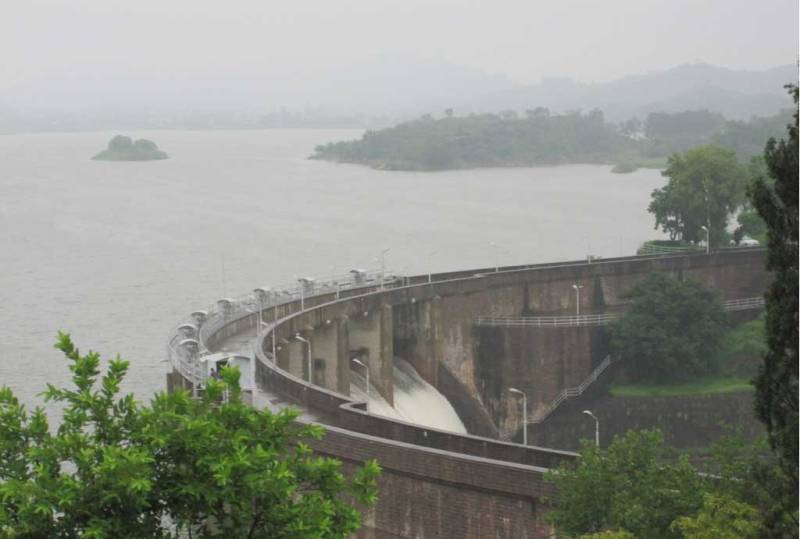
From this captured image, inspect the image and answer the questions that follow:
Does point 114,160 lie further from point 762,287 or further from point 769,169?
point 769,169

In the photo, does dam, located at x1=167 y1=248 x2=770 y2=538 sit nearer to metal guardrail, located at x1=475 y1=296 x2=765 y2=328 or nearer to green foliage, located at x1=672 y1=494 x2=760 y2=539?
metal guardrail, located at x1=475 y1=296 x2=765 y2=328

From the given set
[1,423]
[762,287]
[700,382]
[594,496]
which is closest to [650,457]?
[594,496]

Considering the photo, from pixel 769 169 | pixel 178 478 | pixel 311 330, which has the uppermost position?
pixel 769 169

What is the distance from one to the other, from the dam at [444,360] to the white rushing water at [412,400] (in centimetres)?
7

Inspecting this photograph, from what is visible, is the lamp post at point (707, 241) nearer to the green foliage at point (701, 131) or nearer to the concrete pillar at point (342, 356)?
the concrete pillar at point (342, 356)

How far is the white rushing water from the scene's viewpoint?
34450 millimetres

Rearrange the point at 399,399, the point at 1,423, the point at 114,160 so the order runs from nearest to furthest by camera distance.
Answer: the point at 1,423
the point at 399,399
the point at 114,160

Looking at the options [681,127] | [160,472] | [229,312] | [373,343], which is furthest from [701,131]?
[160,472]

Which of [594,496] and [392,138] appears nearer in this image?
[594,496]

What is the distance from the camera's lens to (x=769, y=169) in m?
12.9

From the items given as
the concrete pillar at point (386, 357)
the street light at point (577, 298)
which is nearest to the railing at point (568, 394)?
the street light at point (577, 298)

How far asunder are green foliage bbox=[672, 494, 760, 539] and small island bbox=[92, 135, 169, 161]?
108680 mm

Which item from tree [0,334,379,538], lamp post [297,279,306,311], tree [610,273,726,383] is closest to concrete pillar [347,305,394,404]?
lamp post [297,279,306,311]

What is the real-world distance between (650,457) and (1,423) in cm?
788
